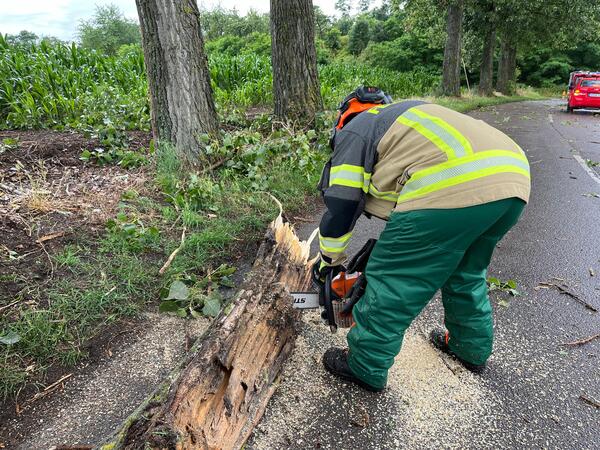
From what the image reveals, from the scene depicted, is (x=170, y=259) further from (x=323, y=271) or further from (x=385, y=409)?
(x=385, y=409)

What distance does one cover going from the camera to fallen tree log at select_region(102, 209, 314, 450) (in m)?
1.52

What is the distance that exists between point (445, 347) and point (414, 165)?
1228 mm

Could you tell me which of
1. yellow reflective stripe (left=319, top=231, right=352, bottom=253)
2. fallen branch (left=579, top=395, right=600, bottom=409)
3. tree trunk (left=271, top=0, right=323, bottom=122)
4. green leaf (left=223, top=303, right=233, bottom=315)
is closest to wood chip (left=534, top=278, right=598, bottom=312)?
fallen branch (left=579, top=395, right=600, bottom=409)

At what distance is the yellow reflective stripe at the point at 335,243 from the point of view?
82.3 inches

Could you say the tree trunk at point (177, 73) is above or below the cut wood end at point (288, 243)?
above

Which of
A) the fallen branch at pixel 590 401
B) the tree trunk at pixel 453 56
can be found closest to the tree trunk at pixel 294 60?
the fallen branch at pixel 590 401

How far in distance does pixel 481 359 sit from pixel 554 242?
7.45 feet

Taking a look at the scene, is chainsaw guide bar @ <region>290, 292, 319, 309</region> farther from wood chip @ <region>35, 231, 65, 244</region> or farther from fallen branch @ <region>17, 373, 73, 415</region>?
wood chip @ <region>35, 231, 65, 244</region>

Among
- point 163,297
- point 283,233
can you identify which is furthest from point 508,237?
point 163,297

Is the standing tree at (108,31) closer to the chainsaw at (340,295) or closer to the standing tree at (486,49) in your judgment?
the standing tree at (486,49)

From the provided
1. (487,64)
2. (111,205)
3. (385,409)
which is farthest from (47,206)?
(487,64)

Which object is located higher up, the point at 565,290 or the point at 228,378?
the point at 228,378

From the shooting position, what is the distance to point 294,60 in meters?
6.12

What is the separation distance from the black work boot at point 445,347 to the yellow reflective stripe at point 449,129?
1.23 metres
